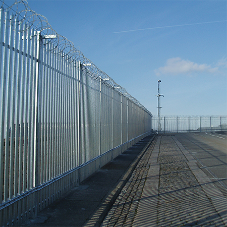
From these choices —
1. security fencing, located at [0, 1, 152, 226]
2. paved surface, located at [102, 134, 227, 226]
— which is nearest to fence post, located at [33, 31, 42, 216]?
security fencing, located at [0, 1, 152, 226]

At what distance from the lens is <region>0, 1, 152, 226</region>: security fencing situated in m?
4.25

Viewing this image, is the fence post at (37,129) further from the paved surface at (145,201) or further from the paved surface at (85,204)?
the paved surface at (145,201)

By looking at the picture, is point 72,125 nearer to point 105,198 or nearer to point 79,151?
point 79,151

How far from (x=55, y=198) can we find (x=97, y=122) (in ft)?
14.2

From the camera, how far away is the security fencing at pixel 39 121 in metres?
4.25

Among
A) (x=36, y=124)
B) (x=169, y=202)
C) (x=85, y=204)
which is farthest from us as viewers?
(x=169, y=202)

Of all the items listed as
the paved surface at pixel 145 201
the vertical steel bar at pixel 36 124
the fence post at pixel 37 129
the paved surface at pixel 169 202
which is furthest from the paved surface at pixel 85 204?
the vertical steel bar at pixel 36 124

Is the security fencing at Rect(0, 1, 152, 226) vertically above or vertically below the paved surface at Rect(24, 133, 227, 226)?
above

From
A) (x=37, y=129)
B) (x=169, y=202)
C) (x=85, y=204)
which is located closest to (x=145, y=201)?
(x=169, y=202)

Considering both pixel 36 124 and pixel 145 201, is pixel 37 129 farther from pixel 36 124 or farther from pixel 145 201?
pixel 145 201

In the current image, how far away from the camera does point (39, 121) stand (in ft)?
17.2

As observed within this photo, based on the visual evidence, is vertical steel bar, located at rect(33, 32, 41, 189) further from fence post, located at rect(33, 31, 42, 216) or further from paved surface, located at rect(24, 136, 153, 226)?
paved surface, located at rect(24, 136, 153, 226)

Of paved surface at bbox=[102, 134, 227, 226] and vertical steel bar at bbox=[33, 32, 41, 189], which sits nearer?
paved surface at bbox=[102, 134, 227, 226]

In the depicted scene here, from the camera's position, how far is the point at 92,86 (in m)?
9.16
